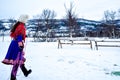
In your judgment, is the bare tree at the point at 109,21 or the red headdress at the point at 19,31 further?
the bare tree at the point at 109,21

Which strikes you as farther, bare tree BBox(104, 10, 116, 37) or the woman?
→ bare tree BBox(104, 10, 116, 37)

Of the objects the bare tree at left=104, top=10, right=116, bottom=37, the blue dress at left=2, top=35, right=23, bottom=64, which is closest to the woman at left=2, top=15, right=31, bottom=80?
the blue dress at left=2, top=35, right=23, bottom=64

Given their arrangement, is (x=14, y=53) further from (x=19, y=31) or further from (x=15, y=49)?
(x=19, y=31)

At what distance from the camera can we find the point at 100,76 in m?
5.30

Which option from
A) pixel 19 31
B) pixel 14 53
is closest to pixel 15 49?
pixel 14 53

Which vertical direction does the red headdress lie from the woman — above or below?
above

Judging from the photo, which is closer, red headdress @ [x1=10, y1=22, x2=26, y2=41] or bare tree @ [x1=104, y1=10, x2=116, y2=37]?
red headdress @ [x1=10, y1=22, x2=26, y2=41]

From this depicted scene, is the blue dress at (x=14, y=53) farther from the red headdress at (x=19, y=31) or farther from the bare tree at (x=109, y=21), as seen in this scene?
the bare tree at (x=109, y=21)

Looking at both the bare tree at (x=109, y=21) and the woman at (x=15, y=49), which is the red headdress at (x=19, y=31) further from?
the bare tree at (x=109, y=21)

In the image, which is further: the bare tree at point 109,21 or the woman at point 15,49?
the bare tree at point 109,21

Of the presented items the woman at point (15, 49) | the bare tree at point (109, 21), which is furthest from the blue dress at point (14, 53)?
the bare tree at point (109, 21)

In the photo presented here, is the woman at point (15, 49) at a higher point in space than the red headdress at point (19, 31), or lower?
lower

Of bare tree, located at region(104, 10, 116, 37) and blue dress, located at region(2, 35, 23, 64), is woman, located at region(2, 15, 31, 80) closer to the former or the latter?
blue dress, located at region(2, 35, 23, 64)

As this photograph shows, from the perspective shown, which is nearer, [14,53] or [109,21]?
[14,53]
